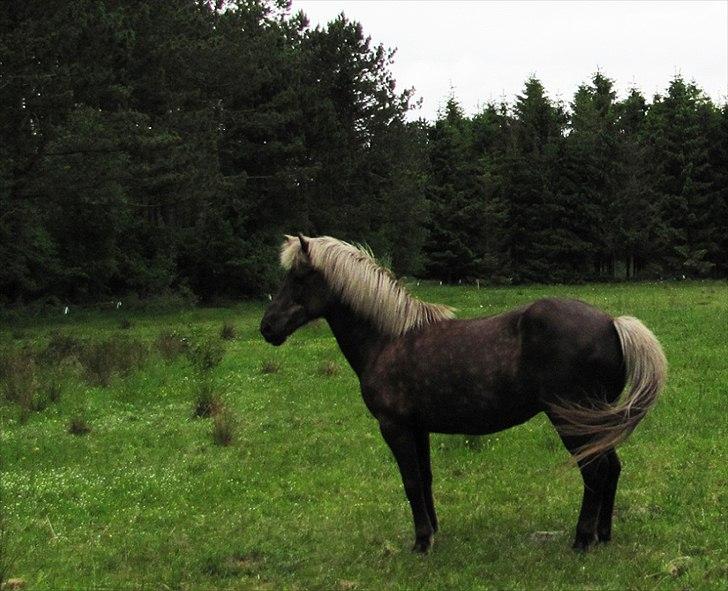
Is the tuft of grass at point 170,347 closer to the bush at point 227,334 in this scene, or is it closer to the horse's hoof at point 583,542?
the bush at point 227,334

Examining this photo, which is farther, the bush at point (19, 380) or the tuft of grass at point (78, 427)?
the bush at point (19, 380)

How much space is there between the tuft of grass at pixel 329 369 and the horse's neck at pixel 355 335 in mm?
8791

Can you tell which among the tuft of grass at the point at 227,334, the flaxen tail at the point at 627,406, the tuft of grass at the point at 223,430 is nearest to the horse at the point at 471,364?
the flaxen tail at the point at 627,406

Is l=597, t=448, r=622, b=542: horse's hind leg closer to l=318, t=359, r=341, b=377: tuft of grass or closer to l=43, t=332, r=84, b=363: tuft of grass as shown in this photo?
l=318, t=359, r=341, b=377: tuft of grass

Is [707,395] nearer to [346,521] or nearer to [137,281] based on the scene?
[346,521]

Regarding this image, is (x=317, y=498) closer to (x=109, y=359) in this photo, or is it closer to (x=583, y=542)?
(x=583, y=542)

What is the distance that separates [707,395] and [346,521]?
6786 mm

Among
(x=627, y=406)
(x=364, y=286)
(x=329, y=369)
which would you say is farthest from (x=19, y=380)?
(x=627, y=406)

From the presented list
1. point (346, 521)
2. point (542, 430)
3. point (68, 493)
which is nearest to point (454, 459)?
point (542, 430)

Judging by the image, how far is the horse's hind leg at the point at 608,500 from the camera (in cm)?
628

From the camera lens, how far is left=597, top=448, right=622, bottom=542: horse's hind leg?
20.6ft

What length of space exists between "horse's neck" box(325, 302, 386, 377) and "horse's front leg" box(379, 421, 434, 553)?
64 centimetres

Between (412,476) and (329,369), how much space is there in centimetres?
952

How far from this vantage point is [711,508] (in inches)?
277
